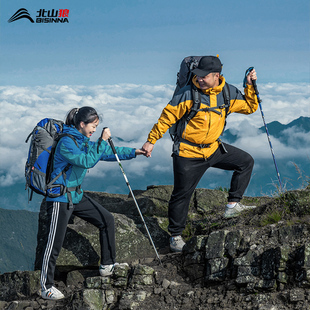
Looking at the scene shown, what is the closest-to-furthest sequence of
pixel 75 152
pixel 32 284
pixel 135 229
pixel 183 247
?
pixel 75 152, pixel 183 247, pixel 32 284, pixel 135 229

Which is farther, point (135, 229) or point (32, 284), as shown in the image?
point (135, 229)

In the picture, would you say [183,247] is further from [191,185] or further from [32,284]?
[32,284]

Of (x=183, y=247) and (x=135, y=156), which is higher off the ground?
(x=135, y=156)

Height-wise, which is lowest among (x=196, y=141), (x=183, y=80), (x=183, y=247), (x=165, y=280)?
(x=165, y=280)

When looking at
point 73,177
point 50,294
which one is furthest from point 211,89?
point 50,294

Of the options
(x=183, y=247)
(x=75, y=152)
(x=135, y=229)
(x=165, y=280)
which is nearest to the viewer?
(x=75, y=152)

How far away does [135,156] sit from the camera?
9305mm

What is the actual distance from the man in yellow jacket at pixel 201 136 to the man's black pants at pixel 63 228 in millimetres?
1546

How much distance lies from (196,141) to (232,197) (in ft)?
6.71

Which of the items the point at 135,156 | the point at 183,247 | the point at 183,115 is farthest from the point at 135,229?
the point at 183,115

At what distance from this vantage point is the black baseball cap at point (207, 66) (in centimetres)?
909

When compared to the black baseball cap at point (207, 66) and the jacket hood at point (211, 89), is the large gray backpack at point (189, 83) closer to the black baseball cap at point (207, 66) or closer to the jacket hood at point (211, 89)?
the jacket hood at point (211, 89)

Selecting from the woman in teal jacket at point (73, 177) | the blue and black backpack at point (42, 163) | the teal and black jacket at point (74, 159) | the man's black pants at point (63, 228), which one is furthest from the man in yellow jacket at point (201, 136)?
the blue and black backpack at point (42, 163)

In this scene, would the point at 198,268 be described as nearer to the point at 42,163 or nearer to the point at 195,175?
the point at 195,175
